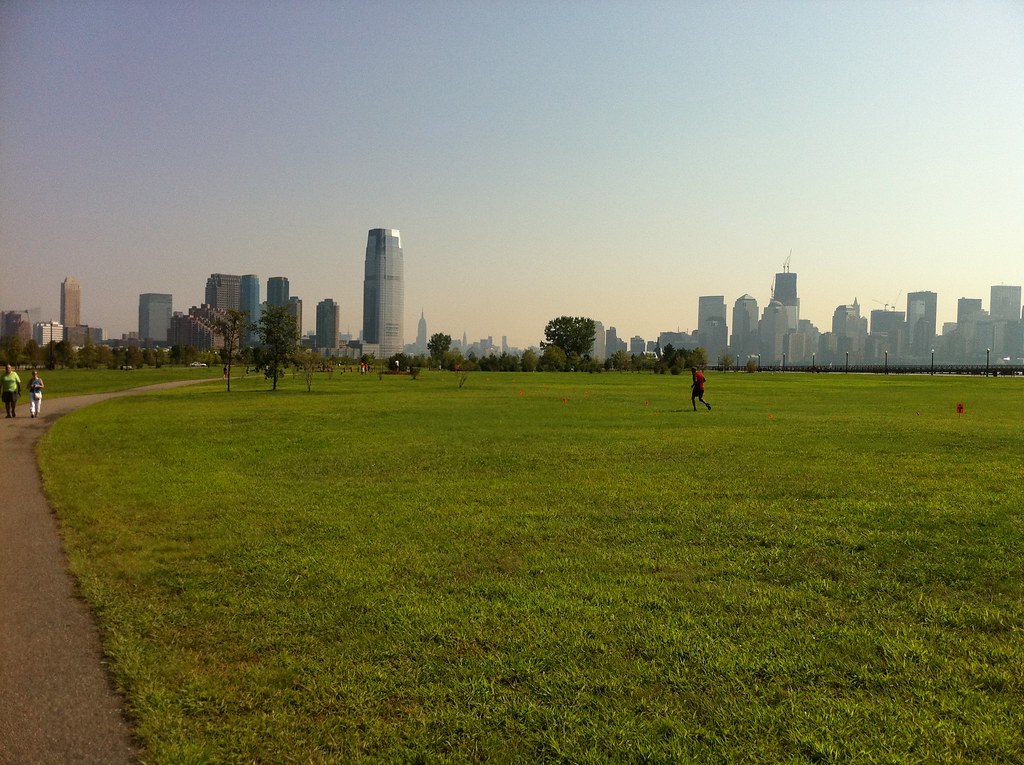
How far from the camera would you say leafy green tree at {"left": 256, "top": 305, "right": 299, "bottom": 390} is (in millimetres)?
44906

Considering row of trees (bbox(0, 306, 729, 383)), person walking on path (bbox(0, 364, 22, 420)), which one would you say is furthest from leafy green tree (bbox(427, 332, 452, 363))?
person walking on path (bbox(0, 364, 22, 420))

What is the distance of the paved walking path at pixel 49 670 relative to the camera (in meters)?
4.09

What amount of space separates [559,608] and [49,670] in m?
4.02

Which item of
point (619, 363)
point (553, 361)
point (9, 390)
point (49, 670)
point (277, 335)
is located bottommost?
point (49, 670)

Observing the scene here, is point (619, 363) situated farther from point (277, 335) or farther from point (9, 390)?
point (9, 390)

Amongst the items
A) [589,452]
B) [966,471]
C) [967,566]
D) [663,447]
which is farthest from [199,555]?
[966,471]

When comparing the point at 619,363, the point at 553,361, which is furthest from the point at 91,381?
the point at 619,363

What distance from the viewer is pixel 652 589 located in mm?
6613

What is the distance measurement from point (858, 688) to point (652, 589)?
218cm

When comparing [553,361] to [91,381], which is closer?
[91,381]

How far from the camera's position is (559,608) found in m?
6.11

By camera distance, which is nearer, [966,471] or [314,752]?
[314,752]

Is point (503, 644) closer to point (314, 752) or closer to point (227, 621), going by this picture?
point (314, 752)

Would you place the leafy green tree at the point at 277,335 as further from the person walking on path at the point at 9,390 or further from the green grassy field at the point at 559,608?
the green grassy field at the point at 559,608
